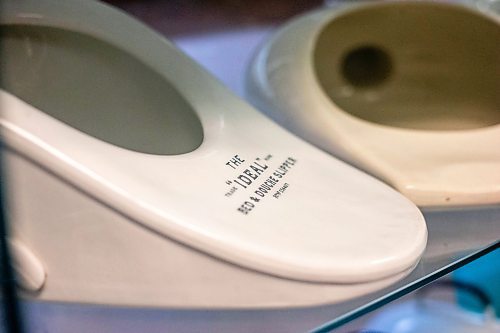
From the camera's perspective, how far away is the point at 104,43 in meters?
0.51

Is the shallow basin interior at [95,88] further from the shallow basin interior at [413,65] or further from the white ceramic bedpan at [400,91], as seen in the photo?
the shallow basin interior at [413,65]

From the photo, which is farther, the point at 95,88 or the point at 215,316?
the point at 95,88

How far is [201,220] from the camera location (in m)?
0.38

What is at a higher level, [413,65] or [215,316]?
[413,65]

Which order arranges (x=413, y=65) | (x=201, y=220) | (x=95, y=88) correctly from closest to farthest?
(x=201, y=220)
(x=95, y=88)
(x=413, y=65)

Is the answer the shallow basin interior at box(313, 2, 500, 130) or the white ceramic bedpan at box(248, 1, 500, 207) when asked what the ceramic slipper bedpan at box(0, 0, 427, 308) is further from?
the shallow basin interior at box(313, 2, 500, 130)

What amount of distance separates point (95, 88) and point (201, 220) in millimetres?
195

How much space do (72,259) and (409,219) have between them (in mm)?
203

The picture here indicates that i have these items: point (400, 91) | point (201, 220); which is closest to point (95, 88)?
point (201, 220)

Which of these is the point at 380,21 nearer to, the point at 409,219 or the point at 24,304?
the point at 409,219

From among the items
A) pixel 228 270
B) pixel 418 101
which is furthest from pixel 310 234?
pixel 418 101

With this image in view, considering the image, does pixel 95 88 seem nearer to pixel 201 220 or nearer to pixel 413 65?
pixel 201 220

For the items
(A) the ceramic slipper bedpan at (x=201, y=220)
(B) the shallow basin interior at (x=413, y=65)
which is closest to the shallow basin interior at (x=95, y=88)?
(A) the ceramic slipper bedpan at (x=201, y=220)

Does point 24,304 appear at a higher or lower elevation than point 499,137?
lower
